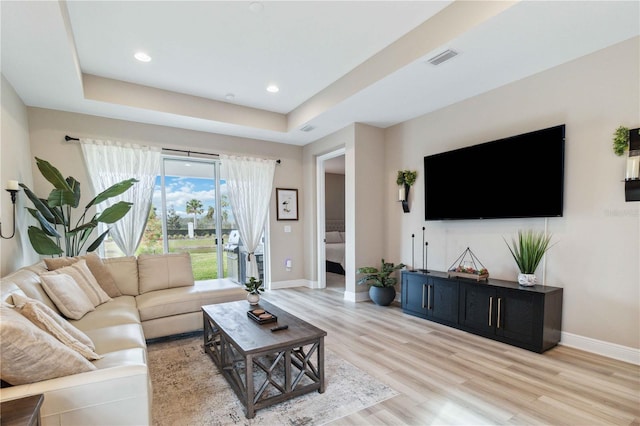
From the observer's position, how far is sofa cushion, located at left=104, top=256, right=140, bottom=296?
11.0 feet

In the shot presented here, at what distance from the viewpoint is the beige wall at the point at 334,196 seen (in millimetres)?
8969

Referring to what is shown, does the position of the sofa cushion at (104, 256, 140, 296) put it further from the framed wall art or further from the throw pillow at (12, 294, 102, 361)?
the framed wall art

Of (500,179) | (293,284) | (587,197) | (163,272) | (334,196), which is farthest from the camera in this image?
(334,196)

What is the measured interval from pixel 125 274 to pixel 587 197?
16.3ft

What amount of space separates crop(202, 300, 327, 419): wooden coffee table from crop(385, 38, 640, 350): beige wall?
2.57 m

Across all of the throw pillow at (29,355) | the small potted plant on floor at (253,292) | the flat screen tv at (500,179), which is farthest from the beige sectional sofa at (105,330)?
the flat screen tv at (500,179)

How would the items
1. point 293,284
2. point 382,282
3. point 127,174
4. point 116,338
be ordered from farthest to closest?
point 293,284
point 382,282
point 127,174
point 116,338

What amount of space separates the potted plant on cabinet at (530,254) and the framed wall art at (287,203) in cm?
383

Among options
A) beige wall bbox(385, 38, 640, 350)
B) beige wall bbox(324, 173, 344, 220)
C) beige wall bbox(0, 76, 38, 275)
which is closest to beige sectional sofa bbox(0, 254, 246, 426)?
beige wall bbox(0, 76, 38, 275)

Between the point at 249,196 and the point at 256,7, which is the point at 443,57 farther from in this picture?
the point at 249,196

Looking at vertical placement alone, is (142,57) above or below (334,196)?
above

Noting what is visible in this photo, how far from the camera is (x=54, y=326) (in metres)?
1.52

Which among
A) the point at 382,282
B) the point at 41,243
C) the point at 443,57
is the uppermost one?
the point at 443,57

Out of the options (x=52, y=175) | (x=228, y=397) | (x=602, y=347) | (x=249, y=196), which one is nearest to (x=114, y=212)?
(x=52, y=175)
